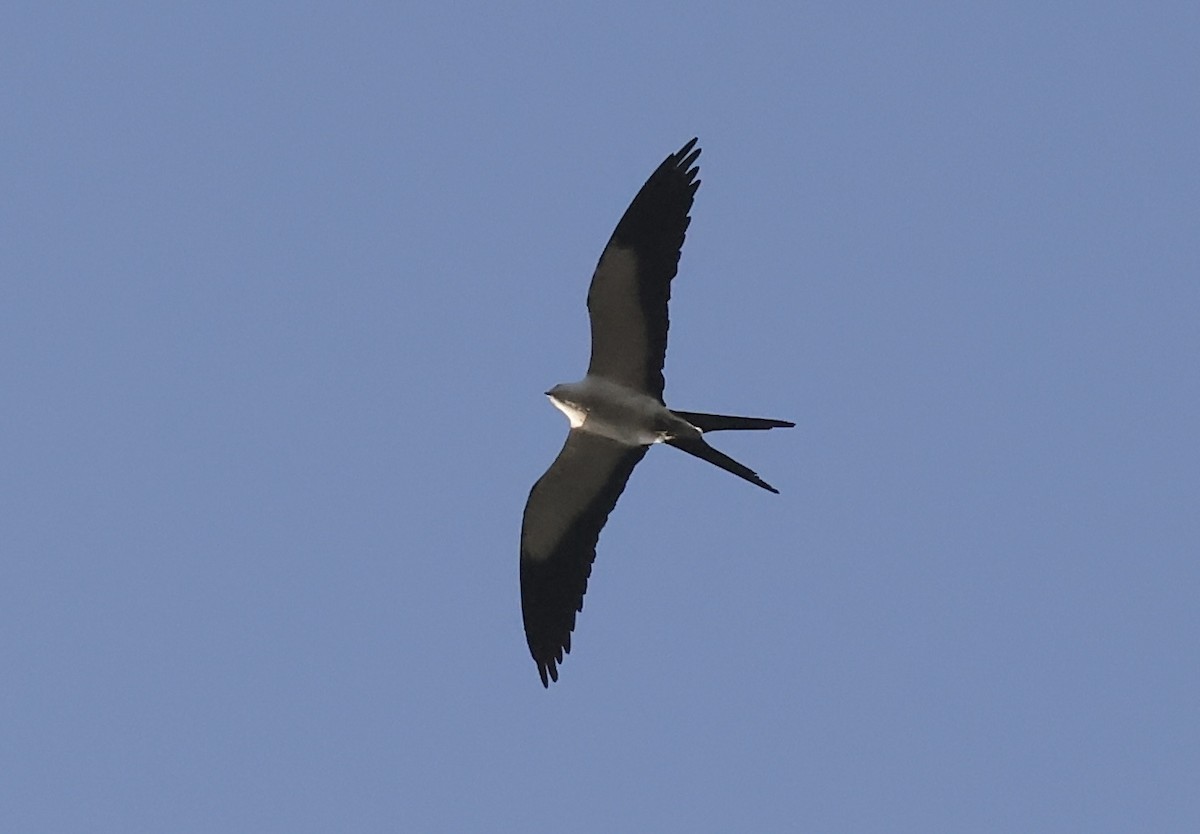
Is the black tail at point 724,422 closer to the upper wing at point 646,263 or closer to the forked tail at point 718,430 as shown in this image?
the forked tail at point 718,430

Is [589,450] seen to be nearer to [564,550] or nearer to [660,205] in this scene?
[564,550]

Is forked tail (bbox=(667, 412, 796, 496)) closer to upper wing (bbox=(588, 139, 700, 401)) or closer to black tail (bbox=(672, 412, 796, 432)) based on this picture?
black tail (bbox=(672, 412, 796, 432))

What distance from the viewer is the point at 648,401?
14867mm

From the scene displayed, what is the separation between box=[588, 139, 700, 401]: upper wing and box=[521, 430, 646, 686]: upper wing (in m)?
1.06

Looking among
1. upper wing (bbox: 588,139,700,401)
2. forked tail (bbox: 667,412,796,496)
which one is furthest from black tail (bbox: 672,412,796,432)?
upper wing (bbox: 588,139,700,401)

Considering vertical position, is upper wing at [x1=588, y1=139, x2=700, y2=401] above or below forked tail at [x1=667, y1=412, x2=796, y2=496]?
above

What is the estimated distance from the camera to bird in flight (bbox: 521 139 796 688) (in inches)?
569

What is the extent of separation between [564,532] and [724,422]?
1947mm

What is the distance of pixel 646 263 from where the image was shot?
14.4 meters

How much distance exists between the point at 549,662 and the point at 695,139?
491cm

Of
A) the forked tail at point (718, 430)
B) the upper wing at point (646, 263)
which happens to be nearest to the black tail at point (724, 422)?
the forked tail at point (718, 430)

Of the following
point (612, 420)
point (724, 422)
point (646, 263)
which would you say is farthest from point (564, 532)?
point (646, 263)

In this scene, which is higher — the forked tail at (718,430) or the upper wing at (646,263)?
the upper wing at (646,263)

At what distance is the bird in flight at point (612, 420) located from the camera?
14445 mm
